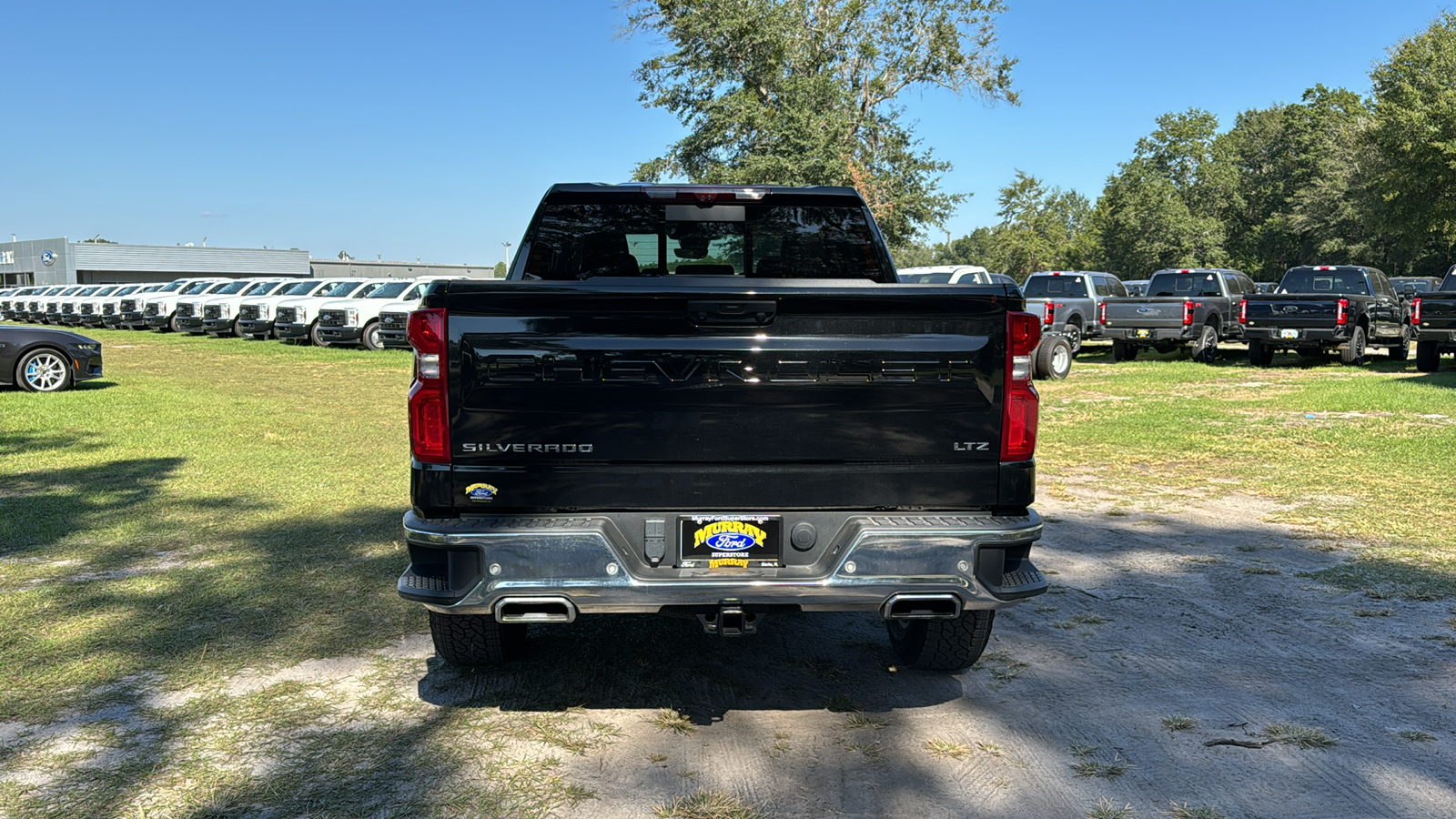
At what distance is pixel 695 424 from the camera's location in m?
3.77

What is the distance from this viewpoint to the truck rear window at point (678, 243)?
5453 millimetres

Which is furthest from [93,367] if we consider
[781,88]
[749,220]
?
[781,88]

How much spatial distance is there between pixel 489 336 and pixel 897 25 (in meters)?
42.9

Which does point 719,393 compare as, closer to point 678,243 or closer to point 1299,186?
point 678,243

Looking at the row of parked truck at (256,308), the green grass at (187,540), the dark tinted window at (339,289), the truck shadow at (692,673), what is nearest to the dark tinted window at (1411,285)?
the row of parked truck at (256,308)

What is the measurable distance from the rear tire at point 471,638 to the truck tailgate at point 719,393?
2.93ft

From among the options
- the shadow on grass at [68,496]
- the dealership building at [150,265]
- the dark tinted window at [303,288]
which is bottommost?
the shadow on grass at [68,496]

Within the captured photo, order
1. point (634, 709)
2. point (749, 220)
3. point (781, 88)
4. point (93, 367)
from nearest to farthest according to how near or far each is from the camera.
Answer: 1. point (634, 709)
2. point (749, 220)
3. point (93, 367)
4. point (781, 88)

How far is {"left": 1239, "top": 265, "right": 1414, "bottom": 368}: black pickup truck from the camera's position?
2109 cm

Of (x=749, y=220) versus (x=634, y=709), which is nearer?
(x=634, y=709)

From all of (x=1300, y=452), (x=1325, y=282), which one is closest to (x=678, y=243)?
(x=1300, y=452)

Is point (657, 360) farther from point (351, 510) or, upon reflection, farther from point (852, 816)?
point (351, 510)

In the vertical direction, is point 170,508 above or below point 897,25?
below

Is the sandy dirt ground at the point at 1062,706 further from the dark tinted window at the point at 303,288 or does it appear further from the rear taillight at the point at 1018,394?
the dark tinted window at the point at 303,288
